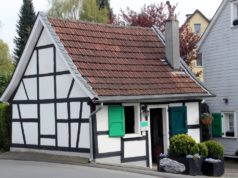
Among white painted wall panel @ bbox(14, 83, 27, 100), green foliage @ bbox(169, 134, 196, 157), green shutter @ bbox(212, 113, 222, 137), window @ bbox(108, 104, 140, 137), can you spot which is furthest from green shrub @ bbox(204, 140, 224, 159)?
white painted wall panel @ bbox(14, 83, 27, 100)

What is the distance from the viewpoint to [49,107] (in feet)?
68.2

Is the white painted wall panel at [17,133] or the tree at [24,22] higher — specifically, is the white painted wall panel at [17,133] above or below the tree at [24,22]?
below

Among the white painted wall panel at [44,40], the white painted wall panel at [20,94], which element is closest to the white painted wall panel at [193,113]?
the white painted wall panel at [44,40]

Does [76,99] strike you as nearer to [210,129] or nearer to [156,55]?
[156,55]

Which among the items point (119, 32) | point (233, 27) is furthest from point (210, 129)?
point (119, 32)

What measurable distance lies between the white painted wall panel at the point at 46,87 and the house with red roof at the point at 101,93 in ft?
0.13

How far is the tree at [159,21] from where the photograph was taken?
104 ft

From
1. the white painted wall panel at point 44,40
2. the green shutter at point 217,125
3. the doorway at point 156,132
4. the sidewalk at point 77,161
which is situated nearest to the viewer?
the sidewalk at point 77,161

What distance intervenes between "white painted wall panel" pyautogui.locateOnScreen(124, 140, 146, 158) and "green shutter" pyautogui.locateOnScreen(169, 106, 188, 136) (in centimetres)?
184

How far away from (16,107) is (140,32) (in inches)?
261

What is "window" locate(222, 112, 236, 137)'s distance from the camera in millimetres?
24933

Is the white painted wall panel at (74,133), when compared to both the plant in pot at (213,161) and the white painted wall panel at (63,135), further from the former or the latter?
the plant in pot at (213,161)

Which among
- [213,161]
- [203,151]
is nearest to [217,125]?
[203,151]

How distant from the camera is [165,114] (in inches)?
844
